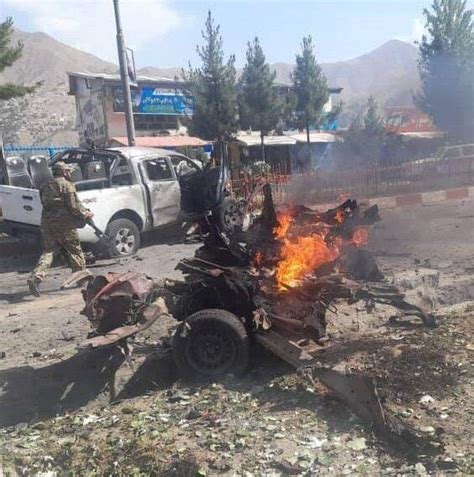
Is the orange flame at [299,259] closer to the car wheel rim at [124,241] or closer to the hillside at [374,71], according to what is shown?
the car wheel rim at [124,241]

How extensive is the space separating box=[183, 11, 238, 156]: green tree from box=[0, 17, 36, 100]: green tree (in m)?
8.89

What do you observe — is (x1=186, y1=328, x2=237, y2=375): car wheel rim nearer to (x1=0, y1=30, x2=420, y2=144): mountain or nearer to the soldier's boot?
the soldier's boot

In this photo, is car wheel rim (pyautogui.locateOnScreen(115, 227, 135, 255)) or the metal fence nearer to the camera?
car wheel rim (pyautogui.locateOnScreen(115, 227, 135, 255))

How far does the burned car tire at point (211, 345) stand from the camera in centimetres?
438

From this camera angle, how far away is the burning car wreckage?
441 cm

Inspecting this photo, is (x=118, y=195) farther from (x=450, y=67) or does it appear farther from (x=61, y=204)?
(x=450, y=67)

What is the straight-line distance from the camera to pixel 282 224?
5.14 m

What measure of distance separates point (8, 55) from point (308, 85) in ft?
60.6

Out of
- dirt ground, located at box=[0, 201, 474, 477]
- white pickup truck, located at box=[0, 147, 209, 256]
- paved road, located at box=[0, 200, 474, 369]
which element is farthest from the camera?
white pickup truck, located at box=[0, 147, 209, 256]

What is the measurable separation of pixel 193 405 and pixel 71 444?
90 cm

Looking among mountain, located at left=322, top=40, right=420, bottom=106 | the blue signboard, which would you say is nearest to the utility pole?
the blue signboard

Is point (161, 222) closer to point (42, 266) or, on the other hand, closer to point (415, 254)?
point (42, 266)

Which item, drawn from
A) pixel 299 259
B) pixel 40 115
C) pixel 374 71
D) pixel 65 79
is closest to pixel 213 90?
pixel 299 259

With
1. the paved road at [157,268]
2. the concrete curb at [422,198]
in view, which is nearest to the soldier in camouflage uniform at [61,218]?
the paved road at [157,268]
